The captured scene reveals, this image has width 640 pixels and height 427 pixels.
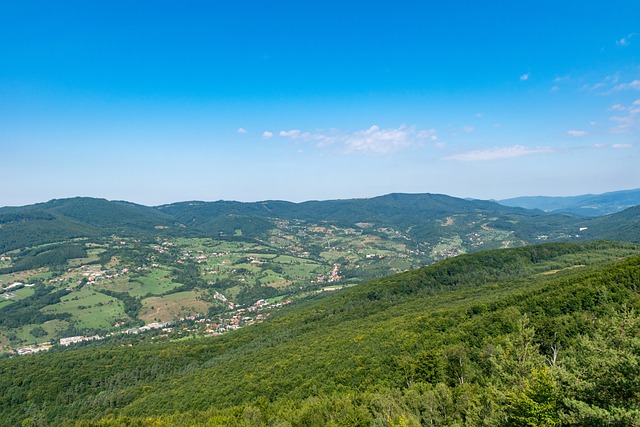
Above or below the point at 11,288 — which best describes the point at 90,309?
below

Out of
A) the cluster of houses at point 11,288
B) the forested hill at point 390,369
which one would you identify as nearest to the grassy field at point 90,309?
the cluster of houses at point 11,288

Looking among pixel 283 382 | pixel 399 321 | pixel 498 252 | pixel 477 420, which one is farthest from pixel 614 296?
pixel 498 252

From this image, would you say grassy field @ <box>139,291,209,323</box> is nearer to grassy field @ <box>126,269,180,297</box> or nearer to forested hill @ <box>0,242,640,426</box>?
grassy field @ <box>126,269,180,297</box>

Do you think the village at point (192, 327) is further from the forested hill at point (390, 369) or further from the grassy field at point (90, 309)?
the forested hill at point (390, 369)

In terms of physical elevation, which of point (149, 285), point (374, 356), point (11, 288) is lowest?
point (149, 285)

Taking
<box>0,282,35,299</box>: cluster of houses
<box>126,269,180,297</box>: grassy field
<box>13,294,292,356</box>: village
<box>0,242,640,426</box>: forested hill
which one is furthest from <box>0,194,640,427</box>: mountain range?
<box>126,269,180,297</box>: grassy field

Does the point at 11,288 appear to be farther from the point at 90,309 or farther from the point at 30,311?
the point at 90,309

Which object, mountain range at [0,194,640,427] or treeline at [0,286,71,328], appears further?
treeline at [0,286,71,328]

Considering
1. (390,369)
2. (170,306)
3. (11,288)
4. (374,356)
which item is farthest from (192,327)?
(11,288)

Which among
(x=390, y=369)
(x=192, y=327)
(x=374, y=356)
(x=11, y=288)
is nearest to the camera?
(x=390, y=369)
